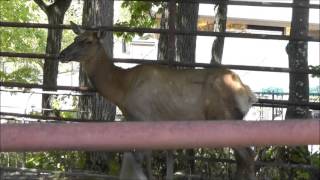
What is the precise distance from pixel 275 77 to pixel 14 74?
932 inches

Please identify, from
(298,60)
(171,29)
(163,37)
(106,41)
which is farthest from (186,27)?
(298,60)

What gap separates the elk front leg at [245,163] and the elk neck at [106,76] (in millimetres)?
1736

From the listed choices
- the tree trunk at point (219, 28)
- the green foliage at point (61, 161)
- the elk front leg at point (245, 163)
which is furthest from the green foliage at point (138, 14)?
the elk front leg at point (245, 163)

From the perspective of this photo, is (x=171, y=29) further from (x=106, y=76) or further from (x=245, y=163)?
(x=245, y=163)

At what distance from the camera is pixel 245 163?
7141mm

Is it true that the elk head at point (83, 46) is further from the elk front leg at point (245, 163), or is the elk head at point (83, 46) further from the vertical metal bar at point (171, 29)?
the elk front leg at point (245, 163)

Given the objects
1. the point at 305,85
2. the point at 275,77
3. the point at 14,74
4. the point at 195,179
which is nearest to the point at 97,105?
the point at 195,179

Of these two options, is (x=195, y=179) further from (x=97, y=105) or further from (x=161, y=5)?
(x=161, y=5)

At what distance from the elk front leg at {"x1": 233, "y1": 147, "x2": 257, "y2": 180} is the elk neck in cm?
174

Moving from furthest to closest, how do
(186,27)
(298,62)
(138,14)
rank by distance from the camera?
(138,14), (186,27), (298,62)

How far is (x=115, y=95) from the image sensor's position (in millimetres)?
7727

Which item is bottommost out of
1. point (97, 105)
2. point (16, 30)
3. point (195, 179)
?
point (195, 179)

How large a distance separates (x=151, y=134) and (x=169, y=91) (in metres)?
5.64

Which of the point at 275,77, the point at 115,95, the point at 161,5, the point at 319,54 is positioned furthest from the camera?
the point at 275,77
